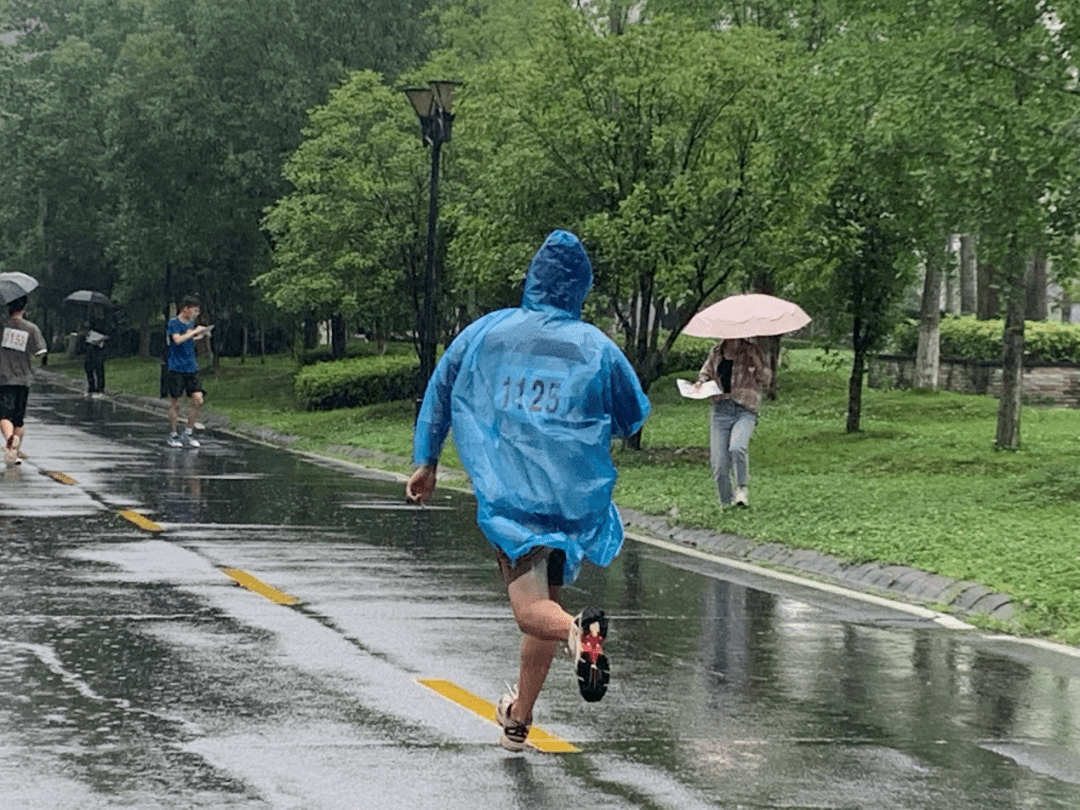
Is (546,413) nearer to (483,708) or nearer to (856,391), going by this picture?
(483,708)

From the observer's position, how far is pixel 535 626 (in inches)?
270

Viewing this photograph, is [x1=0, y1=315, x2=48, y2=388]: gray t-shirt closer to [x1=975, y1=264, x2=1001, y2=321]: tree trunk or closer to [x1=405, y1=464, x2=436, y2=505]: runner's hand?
[x1=405, y1=464, x2=436, y2=505]: runner's hand

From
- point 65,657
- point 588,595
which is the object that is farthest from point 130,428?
point 65,657

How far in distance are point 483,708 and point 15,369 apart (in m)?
14.9

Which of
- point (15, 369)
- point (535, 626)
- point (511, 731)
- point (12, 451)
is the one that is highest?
point (535, 626)

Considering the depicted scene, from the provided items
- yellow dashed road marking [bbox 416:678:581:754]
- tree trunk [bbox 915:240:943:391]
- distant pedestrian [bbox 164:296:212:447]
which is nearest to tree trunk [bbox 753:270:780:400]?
tree trunk [bbox 915:240:943:391]

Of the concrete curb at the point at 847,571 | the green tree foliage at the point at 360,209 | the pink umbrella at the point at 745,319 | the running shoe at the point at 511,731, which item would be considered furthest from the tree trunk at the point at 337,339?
the running shoe at the point at 511,731

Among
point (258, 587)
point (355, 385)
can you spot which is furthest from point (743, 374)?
point (355, 385)

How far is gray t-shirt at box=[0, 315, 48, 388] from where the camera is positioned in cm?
2105

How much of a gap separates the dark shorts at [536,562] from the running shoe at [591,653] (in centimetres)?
40

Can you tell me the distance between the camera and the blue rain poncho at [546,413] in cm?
694

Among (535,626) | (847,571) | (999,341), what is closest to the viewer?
(535,626)

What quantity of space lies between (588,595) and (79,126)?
172 feet

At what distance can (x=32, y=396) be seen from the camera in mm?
44188
